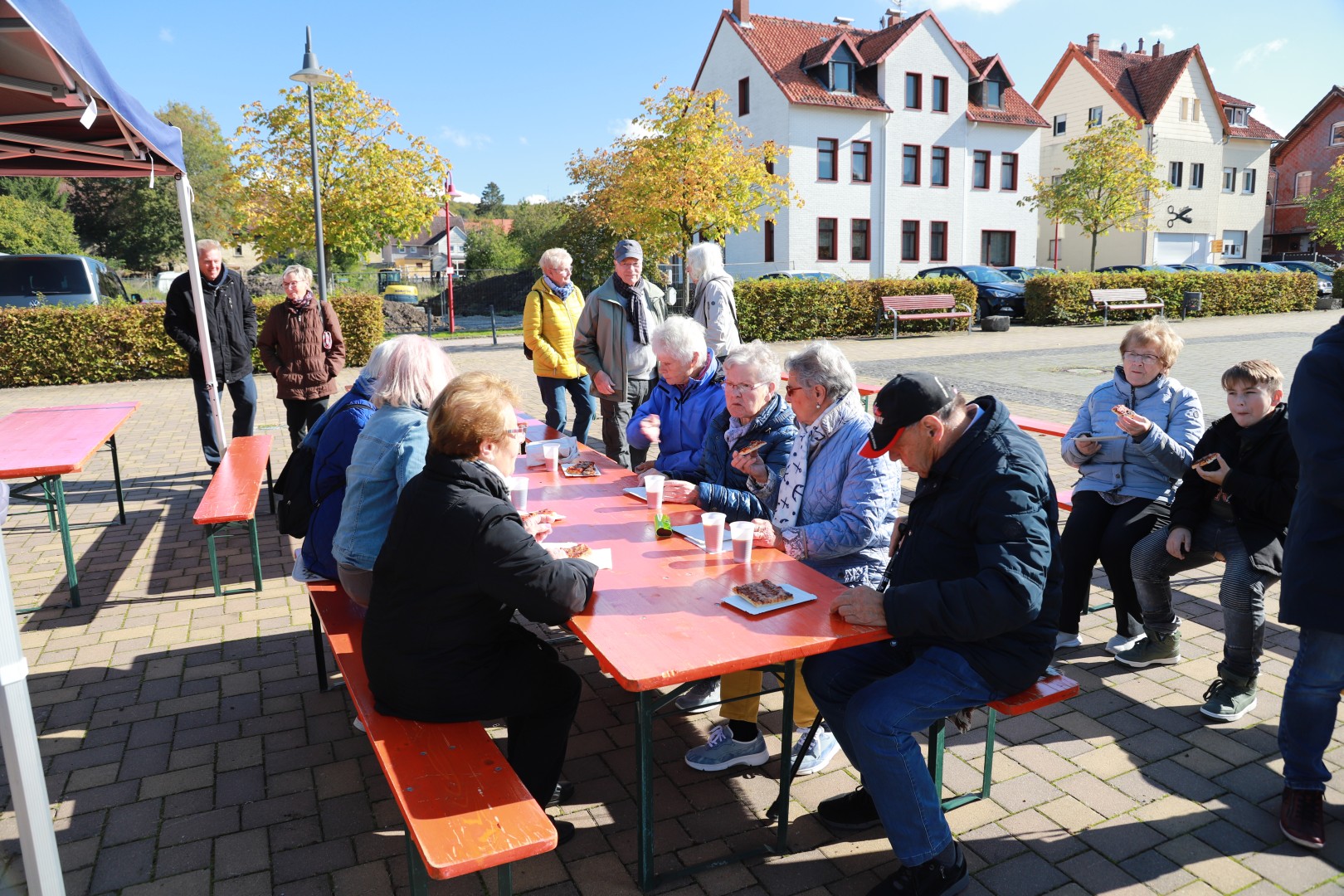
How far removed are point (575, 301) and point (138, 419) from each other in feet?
21.6

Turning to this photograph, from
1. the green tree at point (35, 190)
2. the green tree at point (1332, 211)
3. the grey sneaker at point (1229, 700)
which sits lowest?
the grey sneaker at point (1229, 700)

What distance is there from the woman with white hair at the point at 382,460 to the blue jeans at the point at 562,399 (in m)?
3.50

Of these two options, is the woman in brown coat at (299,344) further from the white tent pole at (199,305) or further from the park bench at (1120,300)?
the park bench at (1120,300)

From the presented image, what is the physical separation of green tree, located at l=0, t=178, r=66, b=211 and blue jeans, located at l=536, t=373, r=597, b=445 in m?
42.9

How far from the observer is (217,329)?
24.0ft

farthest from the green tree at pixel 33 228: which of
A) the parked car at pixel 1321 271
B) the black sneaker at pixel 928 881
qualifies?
the parked car at pixel 1321 271

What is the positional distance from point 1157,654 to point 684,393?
8.09 feet

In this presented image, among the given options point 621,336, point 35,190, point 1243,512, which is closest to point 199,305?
point 621,336

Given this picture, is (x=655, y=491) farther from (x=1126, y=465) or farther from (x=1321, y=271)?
(x=1321, y=271)

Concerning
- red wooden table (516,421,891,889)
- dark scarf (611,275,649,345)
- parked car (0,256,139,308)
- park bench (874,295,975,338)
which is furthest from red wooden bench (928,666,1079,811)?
park bench (874,295,975,338)

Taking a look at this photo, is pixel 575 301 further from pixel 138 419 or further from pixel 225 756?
pixel 138 419

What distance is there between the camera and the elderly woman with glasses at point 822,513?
3.28 meters

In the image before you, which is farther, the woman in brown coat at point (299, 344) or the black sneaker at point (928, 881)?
the woman in brown coat at point (299, 344)

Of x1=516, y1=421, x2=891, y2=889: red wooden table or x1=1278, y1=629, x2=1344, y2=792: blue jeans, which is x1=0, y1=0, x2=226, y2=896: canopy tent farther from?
x1=1278, y1=629, x2=1344, y2=792: blue jeans
